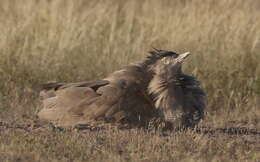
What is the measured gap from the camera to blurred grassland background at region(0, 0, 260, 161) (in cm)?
1007

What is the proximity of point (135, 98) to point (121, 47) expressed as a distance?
3654mm

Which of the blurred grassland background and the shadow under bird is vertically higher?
the blurred grassland background

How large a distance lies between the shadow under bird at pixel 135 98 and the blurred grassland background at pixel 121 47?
669 millimetres

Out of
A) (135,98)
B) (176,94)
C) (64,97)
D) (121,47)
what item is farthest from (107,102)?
(121,47)

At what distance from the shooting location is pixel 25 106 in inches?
370

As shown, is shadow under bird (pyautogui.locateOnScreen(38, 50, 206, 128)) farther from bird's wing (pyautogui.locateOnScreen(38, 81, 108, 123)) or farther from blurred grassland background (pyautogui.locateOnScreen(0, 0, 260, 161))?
blurred grassland background (pyautogui.locateOnScreen(0, 0, 260, 161))

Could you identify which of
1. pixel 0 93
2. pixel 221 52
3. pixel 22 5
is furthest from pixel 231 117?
pixel 22 5

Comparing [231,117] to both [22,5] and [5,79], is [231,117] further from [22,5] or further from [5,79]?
[22,5]

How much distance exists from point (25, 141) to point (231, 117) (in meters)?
3.79

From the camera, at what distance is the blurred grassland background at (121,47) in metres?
10.1

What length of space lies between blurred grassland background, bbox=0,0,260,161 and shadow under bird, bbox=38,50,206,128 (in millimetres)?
669

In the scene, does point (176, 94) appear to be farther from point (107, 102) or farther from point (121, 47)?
point (121, 47)

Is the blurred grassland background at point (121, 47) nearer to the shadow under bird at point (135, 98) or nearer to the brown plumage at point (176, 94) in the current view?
the shadow under bird at point (135, 98)

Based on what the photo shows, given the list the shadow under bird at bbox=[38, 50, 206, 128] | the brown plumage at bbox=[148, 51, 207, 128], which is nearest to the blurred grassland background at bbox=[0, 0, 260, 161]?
the shadow under bird at bbox=[38, 50, 206, 128]
